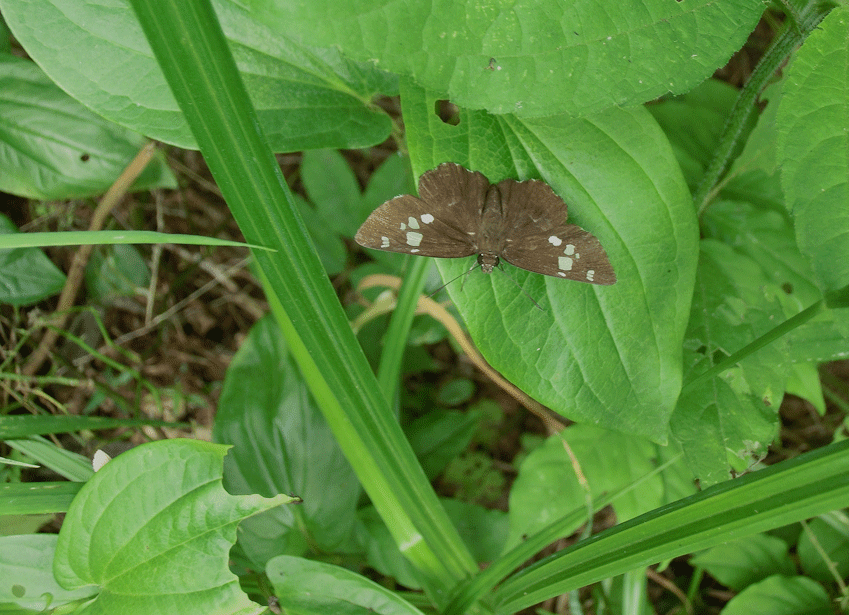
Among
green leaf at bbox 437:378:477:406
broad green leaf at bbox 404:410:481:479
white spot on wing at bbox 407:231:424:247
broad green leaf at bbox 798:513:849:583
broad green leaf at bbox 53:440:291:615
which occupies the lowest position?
broad green leaf at bbox 798:513:849:583

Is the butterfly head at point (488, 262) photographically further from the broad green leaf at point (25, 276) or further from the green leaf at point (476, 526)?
the broad green leaf at point (25, 276)

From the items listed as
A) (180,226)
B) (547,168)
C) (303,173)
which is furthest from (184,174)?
(547,168)

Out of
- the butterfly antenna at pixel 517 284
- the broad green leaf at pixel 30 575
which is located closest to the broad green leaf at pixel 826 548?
the butterfly antenna at pixel 517 284

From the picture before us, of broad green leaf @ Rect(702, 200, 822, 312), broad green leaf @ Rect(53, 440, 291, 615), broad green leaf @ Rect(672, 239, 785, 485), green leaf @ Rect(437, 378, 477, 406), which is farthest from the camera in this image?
green leaf @ Rect(437, 378, 477, 406)

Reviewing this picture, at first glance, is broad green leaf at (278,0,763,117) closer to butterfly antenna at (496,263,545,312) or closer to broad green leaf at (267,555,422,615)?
butterfly antenna at (496,263,545,312)

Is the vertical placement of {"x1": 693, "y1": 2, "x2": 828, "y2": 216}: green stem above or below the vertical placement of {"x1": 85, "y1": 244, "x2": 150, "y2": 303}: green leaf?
above

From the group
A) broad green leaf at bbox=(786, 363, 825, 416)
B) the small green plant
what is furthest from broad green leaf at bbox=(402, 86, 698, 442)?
broad green leaf at bbox=(786, 363, 825, 416)
